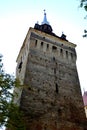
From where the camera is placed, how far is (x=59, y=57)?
20938 mm

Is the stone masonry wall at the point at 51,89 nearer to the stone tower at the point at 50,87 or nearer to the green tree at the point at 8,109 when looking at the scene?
the stone tower at the point at 50,87

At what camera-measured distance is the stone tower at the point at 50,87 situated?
1442 centimetres

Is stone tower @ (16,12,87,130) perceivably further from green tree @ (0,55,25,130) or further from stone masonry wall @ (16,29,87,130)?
green tree @ (0,55,25,130)

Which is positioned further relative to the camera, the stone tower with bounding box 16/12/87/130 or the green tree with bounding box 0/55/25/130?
the stone tower with bounding box 16/12/87/130

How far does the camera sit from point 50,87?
1700 cm

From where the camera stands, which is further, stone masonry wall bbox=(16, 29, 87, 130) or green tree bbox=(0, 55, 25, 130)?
stone masonry wall bbox=(16, 29, 87, 130)

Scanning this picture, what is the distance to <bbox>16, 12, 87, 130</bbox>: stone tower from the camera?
14.4 m

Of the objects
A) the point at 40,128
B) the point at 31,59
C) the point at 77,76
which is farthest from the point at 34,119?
the point at 77,76

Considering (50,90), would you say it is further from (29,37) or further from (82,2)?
(82,2)

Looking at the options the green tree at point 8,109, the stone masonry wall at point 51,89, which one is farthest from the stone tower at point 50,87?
the green tree at point 8,109

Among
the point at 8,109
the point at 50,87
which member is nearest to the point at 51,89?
the point at 50,87

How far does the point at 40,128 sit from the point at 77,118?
12.8ft

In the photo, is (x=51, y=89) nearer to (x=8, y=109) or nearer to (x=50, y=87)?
(x=50, y=87)

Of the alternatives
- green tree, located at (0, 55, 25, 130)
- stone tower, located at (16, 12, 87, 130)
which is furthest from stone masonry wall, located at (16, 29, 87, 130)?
green tree, located at (0, 55, 25, 130)
